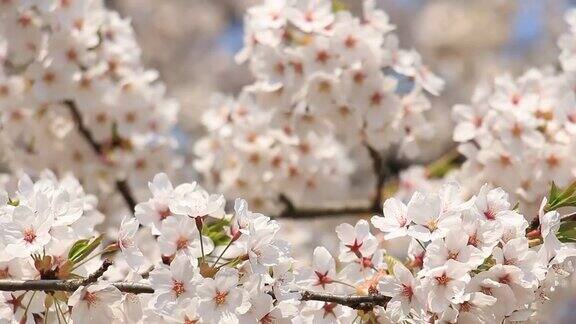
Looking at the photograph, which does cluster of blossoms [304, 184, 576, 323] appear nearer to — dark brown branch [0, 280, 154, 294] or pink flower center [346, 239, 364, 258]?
pink flower center [346, 239, 364, 258]

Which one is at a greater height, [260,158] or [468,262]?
[468,262]

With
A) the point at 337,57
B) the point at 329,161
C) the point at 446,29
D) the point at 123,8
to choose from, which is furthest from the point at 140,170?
the point at 123,8

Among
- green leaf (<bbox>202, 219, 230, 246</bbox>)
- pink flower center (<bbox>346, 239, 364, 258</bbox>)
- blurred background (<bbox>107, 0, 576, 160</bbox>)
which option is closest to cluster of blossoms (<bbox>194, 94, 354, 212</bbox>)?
green leaf (<bbox>202, 219, 230, 246</bbox>)

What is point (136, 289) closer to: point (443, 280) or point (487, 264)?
point (443, 280)

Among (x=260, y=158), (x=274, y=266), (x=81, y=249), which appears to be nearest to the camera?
(x=274, y=266)

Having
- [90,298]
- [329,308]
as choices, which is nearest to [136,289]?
[90,298]
